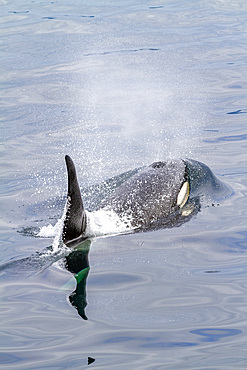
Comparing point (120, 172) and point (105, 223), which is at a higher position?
point (105, 223)

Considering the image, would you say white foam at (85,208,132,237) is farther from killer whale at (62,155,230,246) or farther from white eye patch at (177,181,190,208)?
white eye patch at (177,181,190,208)

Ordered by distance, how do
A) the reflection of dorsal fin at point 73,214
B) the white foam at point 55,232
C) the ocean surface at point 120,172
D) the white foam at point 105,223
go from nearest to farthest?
1. the ocean surface at point 120,172
2. the reflection of dorsal fin at point 73,214
3. the white foam at point 55,232
4. the white foam at point 105,223

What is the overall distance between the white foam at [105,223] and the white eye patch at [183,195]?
3.49ft

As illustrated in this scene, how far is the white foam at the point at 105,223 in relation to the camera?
7.48 m

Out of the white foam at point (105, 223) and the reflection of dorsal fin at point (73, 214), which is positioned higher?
the reflection of dorsal fin at point (73, 214)

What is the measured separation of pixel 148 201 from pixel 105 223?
80cm

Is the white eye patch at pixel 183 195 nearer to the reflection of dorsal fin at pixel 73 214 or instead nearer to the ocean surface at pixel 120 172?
the ocean surface at pixel 120 172

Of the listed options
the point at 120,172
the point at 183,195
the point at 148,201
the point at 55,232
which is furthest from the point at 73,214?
the point at 120,172

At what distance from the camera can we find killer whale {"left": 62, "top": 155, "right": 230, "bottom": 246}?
23.4 ft

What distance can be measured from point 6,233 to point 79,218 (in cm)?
132

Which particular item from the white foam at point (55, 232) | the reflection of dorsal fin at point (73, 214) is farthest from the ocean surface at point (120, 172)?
the reflection of dorsal fin at point (73, 214)

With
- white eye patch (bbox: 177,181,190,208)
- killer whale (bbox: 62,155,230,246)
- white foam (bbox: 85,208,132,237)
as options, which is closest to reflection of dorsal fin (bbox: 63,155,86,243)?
killer whale (bbox: 62,155,230,246)

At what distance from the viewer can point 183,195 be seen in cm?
883

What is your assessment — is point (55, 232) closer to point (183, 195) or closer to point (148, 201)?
point (148, 201)
